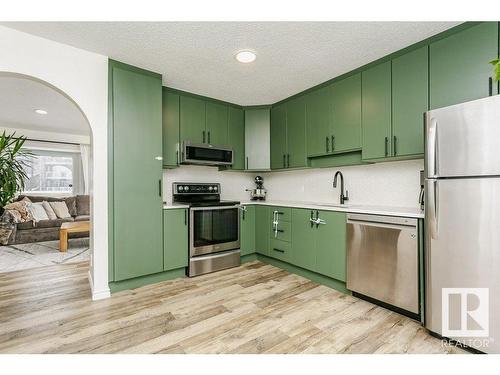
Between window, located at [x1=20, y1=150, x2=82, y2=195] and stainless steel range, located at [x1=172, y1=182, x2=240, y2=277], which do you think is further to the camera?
window, located at [x1=20, y1=150, x2=82, y2=195]

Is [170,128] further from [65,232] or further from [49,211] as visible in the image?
[49,211]

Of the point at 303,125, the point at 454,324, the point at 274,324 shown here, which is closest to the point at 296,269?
the point at 274,324

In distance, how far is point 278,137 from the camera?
3609 millimetres

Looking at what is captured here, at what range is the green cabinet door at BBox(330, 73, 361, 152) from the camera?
2.61m

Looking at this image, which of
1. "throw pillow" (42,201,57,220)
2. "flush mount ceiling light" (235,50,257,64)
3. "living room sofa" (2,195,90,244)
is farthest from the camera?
"throw pillow" (42,201,57,220)

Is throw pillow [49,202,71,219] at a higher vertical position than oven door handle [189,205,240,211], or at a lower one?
lower

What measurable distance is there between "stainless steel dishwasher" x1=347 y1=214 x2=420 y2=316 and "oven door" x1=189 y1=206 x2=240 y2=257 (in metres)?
1.49

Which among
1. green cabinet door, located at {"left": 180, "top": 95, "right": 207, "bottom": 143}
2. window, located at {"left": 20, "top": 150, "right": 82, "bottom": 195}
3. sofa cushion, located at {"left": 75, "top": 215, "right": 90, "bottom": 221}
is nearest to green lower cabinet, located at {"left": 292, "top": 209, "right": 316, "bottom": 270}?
green cabinet door, located at {"left": 180, "top": 95, "right": 207, "bottom": 143}

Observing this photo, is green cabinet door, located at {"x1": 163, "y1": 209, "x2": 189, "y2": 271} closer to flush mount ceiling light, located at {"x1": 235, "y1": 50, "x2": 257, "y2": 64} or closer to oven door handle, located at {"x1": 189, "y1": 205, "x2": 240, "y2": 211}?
oven door handle, located at {"x1": 189, "y1": 205, "x2": 240, "y2": 211}

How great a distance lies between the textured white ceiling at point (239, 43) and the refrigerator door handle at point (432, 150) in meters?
0.87

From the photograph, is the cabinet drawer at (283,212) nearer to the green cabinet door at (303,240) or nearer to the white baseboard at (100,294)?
the green cabinet door at (303,240)

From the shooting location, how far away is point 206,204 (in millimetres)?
3059

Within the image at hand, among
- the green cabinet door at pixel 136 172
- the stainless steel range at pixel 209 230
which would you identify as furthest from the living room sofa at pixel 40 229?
the green cabinet door at pixel 136 172
